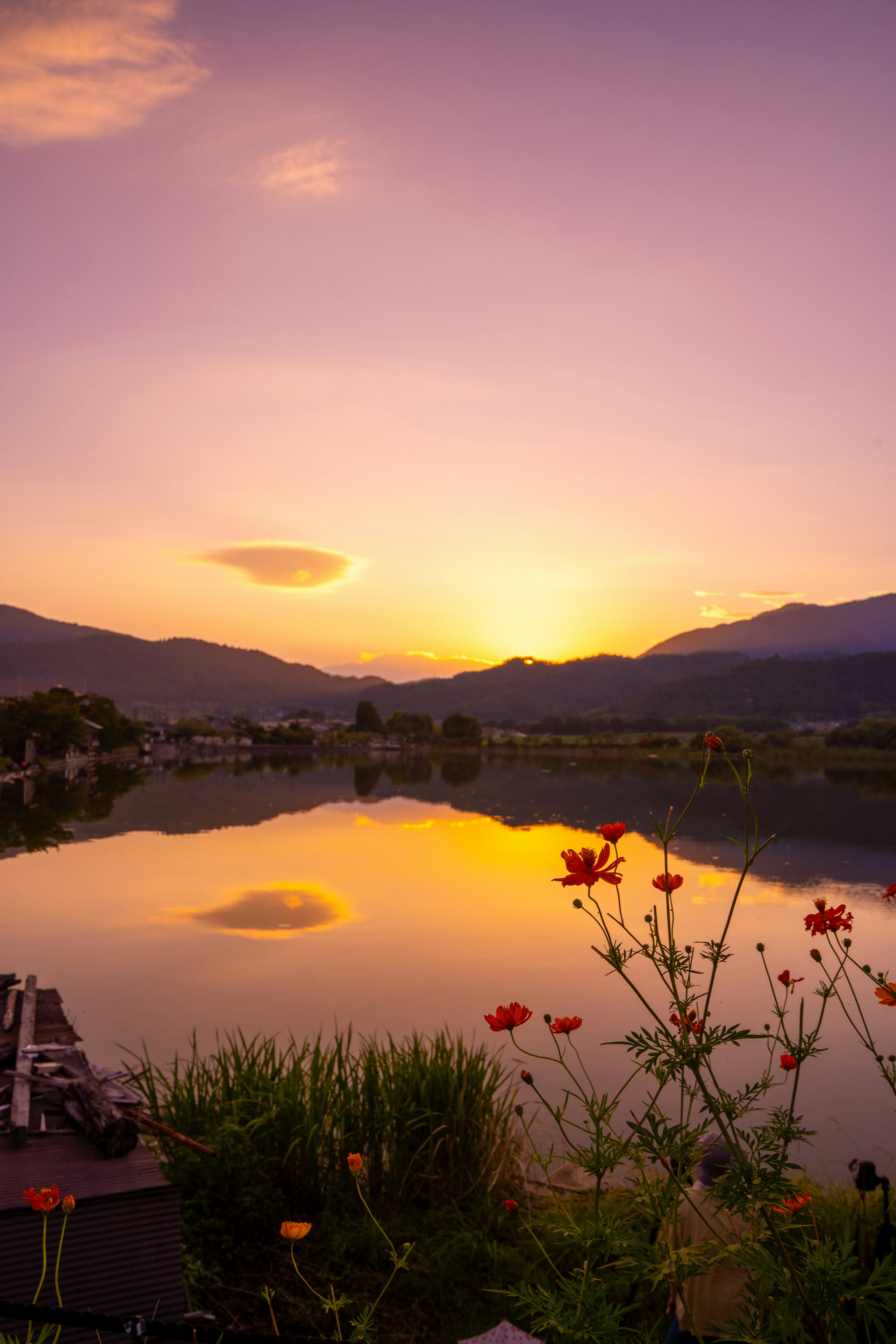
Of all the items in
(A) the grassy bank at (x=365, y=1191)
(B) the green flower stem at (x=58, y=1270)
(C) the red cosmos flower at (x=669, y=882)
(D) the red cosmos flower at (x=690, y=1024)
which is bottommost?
(A) the grassy bank at (x=365, y=1191)

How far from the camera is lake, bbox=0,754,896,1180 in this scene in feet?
40.4

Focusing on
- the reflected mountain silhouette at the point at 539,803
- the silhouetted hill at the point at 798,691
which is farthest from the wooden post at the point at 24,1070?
the silhouetted hill at the point at 798,691

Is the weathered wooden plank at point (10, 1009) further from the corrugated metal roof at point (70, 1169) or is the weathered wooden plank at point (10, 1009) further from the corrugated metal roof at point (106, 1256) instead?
the corrugated metal roof at point (106, 1256)

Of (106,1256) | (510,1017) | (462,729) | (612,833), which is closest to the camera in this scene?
(612,833)

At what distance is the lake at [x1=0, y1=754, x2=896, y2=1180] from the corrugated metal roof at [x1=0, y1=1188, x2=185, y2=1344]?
4.83m

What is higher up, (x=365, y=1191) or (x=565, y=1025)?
(x=565, y=1025)

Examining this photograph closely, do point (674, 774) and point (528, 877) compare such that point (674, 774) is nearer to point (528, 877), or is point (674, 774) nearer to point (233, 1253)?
point (528, 877)

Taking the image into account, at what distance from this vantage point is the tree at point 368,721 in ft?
529

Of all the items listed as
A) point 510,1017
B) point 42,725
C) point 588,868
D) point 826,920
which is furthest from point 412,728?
point 588,868

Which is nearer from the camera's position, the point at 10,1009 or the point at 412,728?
the point at 10,1009

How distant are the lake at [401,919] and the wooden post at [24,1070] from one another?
8.03 ft

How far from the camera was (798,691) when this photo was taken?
472ft

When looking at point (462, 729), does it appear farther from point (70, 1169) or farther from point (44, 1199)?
point (44, 1199)

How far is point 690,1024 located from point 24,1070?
6.15 metres
